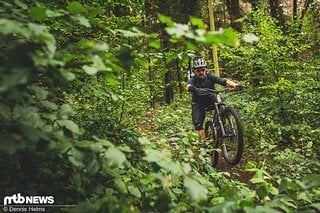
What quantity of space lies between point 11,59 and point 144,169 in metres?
2.49

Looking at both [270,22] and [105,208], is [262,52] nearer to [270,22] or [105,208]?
[270,22]

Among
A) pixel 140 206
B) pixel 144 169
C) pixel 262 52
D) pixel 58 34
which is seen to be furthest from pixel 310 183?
pixel 262 52

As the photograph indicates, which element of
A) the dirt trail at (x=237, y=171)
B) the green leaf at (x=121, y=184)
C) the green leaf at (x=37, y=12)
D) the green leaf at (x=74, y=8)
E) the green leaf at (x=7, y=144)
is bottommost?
the dirt trail at (x=237, y=171)

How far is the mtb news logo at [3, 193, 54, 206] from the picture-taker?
2.70 metres

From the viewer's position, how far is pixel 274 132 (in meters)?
7.48

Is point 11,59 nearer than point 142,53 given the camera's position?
Yes

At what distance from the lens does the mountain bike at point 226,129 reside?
609 centimetres

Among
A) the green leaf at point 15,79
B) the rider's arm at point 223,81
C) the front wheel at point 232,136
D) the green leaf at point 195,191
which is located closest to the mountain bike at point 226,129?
the front wheel at point 232,136

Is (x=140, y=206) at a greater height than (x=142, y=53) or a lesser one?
lesser

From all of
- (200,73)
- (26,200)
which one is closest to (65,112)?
(26,200)

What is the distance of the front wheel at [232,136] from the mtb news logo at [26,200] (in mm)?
3954

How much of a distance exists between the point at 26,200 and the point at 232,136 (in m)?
4.32

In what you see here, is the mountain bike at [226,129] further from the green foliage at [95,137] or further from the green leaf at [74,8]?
the green leaf at [74,8]

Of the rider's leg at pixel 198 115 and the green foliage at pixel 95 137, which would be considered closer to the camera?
the green foliage at pixel 95 137
